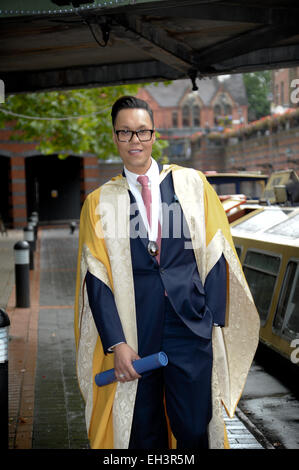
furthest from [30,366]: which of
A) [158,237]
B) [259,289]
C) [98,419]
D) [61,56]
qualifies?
[158,237]

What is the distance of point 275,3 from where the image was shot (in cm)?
511

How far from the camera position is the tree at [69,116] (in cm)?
1597

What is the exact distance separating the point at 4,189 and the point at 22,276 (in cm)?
2547

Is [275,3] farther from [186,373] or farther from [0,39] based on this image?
[186,373]

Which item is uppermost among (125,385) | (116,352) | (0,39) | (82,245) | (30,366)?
(0,39)

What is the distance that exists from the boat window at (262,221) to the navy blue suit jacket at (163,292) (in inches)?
163

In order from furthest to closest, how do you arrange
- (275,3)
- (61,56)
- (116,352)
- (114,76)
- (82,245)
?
(114,76)
(61,56)
(275,3)
(82,245)
(116,352)

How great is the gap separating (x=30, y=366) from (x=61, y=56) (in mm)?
3216

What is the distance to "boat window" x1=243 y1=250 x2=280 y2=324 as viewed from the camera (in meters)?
6.43

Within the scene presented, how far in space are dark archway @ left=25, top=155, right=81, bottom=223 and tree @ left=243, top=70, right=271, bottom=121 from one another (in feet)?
166

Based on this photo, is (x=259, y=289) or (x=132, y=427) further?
(x=259, y=289)
